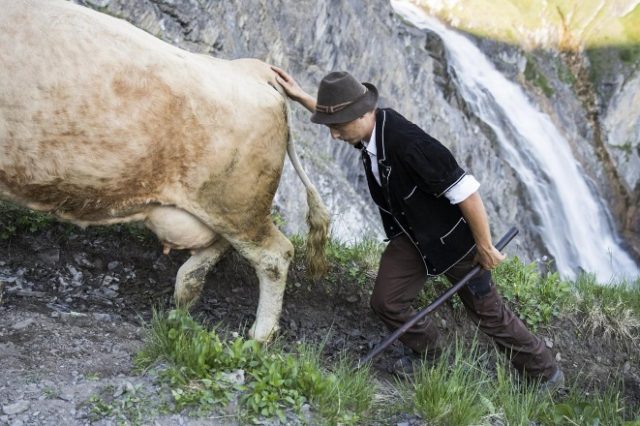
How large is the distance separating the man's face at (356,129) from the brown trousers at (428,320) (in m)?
0.83

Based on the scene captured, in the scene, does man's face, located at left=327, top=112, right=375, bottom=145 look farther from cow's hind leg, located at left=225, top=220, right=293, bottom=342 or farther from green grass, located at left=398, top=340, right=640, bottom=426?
green grass, located at left=398, top=340, right=640, bottom=426

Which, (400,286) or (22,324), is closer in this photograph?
(22,324)

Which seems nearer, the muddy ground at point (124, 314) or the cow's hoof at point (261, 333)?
the muddy ground at point (124, 314)

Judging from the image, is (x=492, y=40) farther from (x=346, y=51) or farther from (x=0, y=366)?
(x=0, y=366)

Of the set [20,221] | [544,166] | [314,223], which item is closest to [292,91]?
[314,223]

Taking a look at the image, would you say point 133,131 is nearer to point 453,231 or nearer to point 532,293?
point 453,231

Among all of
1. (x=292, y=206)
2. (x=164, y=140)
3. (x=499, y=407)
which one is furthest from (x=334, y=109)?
(x=292, y=206)

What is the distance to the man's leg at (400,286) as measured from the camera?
4.17 meters

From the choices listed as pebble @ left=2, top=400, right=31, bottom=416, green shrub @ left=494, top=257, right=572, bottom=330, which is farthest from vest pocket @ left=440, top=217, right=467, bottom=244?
pebble @ left=2, top=400, right=31, bottom=416

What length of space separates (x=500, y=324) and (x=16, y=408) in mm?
2841

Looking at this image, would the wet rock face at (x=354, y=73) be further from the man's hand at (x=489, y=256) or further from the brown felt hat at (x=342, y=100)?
the brown felt hat at (x=342, y=100)

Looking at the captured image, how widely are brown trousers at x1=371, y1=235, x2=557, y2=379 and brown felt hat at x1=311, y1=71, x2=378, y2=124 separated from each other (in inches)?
39.7

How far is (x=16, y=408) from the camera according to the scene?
2844mm

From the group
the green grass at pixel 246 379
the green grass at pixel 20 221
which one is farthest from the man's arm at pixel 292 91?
the green grass at pixel 20 221
